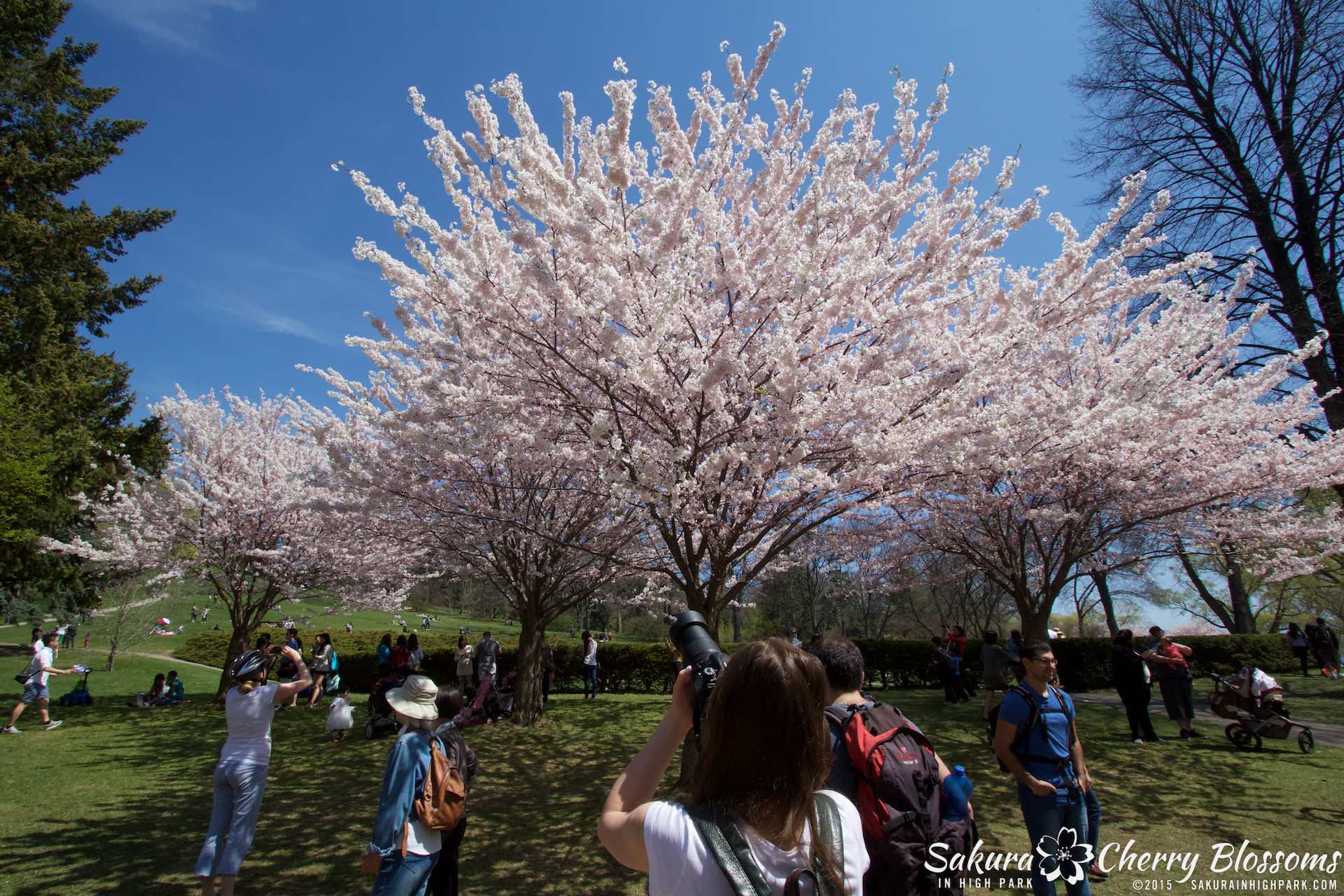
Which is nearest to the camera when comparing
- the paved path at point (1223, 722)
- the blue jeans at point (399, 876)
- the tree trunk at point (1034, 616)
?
the blue jeans at point (399, 876)

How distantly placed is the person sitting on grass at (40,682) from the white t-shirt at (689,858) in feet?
40.8

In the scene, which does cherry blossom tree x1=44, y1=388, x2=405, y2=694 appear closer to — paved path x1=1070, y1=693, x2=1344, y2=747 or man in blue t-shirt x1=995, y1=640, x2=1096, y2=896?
man in blue t-shirt x1=995, y1=640, x2=1096, y2=896

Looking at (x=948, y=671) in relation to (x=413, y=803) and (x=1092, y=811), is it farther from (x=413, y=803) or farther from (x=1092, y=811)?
(x=413, y=803)

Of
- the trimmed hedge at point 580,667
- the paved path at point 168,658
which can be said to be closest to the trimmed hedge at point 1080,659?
the trimmed hedge at point 580,667

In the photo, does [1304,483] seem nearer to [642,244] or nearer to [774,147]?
[774,147]

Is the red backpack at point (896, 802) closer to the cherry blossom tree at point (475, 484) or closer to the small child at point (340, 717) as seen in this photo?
the cherry blossom tree at point (475, 484)

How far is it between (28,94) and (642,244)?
2146 centimetres

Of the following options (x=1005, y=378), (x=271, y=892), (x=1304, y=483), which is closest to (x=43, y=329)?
(x=271, y=892)

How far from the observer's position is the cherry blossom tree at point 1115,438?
18.4 feet

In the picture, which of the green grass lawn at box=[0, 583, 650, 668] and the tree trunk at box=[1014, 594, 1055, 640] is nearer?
the tree trunk at box=[1014, 594, 1055, 640]

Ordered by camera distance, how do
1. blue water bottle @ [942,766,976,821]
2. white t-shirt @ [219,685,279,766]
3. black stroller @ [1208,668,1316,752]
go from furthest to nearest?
black stroller @ [1208,668,1316,752] < white t-shirt @ [219,685,279,766] < blue water bottle @ [942,766,976,821]

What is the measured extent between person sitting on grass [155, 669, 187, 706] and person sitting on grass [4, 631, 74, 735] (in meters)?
2.96

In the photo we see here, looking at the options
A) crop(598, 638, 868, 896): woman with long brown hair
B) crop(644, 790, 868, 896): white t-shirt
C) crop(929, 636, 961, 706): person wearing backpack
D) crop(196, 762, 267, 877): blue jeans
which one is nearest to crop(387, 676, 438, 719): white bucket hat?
→ crop(196, 762, 267, 877): blue jeans

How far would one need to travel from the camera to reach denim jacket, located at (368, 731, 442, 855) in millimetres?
3000
